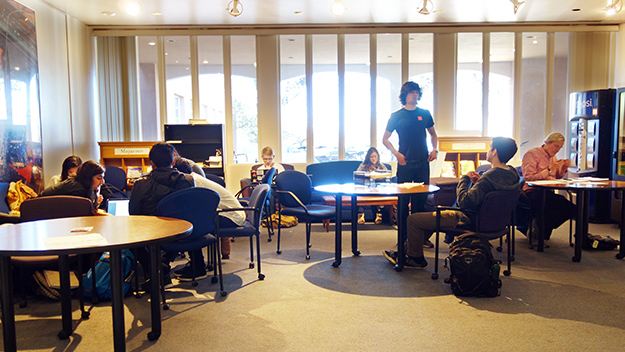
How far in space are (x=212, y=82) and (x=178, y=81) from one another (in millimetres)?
683

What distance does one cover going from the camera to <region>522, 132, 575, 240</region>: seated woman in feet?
18.4

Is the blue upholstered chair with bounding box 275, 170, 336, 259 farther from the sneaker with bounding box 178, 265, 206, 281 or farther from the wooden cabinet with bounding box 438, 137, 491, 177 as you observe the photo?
the wooden cabinet with bounding box 438, 137, 491, 177

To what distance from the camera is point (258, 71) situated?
915 centimetres

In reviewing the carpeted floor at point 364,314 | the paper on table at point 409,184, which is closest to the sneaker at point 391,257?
the carpeted floor at point 364,314

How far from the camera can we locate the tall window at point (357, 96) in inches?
370

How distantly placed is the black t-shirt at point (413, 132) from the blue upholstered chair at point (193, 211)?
2370 millimetres

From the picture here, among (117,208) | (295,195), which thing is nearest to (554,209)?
(295,195)

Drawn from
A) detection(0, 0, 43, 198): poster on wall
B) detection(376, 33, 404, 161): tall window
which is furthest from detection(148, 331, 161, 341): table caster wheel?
detection(376, 33, 404, 161): tall window

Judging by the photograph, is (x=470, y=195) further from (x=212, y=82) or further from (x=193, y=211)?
(x=212, y=82)

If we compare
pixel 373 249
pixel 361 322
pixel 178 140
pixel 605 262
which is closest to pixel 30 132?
pixel 178 140

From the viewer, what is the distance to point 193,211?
11.8ft

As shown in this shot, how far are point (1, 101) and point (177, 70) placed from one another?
13.0ft

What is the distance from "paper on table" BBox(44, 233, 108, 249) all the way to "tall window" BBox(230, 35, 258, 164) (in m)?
6.82

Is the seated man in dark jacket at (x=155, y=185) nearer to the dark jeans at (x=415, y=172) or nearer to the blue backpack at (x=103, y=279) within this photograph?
the blue backpack at (x=103, y=279)
